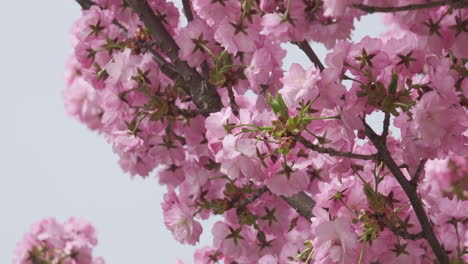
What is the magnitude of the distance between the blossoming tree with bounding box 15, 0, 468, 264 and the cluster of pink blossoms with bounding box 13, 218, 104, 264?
146cm

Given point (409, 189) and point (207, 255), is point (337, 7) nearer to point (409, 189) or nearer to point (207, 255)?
point (409, 189)

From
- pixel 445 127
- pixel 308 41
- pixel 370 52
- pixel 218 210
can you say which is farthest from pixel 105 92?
pixel 445 127

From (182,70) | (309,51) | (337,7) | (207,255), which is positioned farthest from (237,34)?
(207,255)

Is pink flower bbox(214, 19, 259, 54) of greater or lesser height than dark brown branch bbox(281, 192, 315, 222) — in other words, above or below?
above

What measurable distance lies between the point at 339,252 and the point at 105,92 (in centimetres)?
104

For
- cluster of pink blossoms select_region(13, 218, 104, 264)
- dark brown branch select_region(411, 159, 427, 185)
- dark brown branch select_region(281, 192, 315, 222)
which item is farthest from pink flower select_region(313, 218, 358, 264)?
cluster of pink blossoms select_region(13, 218, 104, 264)

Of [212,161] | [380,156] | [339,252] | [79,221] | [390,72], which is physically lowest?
[339,252]

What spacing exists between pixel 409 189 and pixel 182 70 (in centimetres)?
88

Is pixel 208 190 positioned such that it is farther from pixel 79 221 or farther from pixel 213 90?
pixel 79 221

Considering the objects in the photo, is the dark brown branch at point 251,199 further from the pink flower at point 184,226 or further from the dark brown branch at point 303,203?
the pink flower at point 184,226

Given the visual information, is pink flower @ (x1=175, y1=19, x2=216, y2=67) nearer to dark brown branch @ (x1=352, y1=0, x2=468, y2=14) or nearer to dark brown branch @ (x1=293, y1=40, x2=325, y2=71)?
dark brown branch @ (x1=293, y1=40, x2=325, y2=71)

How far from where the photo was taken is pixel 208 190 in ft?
7.81

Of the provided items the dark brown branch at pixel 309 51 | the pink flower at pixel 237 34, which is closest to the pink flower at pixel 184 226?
the pink flower at pixel 237 34

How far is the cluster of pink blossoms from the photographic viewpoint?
12.8 feet
